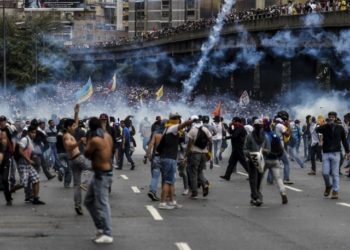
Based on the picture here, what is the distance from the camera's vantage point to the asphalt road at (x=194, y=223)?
473 inches

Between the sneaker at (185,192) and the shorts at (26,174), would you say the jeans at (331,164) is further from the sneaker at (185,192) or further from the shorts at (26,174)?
the shorts at (26,174)

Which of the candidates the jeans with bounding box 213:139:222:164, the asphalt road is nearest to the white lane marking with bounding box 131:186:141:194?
the asphalt road

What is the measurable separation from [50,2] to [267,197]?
15488 centimetres

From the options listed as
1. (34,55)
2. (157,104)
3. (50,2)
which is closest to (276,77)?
(157,104)

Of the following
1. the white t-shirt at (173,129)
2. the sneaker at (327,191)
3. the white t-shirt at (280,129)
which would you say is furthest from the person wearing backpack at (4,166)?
the white t-shirt at (280,129)

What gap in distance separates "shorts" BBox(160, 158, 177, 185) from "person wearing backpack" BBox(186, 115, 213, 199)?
176 cm

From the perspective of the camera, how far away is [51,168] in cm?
2806

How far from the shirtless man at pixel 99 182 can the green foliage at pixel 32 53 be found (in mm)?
73619

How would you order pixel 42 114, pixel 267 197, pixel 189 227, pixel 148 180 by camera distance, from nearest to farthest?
pixel 189 227 → pixel 267 197 → pixel 148 180 → pixel 42 114

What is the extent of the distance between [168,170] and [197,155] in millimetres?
2269

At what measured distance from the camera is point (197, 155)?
60.0ft

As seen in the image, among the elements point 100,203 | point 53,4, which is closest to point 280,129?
point 100,203

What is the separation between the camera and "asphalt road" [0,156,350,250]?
473 inches

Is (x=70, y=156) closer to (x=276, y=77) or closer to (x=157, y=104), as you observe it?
(x=157, y=104)
